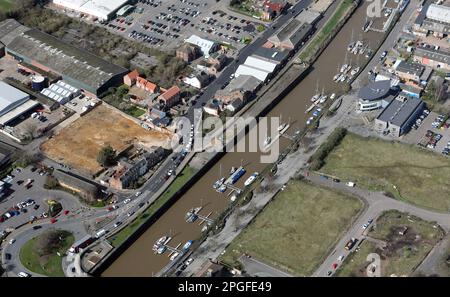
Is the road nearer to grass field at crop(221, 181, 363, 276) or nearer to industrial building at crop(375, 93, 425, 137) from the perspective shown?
grass field at crop(221, 181, 363, 276)

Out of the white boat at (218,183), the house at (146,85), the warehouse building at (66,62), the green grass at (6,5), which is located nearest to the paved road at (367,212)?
the white boat at (218,183)

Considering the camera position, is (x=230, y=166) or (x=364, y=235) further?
(x=230, y=166)

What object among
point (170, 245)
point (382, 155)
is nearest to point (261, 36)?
point (382, 155)

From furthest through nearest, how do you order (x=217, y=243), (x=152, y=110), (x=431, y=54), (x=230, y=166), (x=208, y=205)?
(x=431, y=54), (x=152, y=110), (x=230, y=166), (x=208, y=205), (x=217, y=243)

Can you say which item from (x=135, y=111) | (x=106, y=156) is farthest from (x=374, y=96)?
(x=106, y=156)

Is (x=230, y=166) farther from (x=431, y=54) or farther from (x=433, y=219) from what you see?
(x=431, y=54)

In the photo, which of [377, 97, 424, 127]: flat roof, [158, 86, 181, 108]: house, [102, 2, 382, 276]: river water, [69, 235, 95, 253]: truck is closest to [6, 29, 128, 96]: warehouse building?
[158, 86, 181, 108]: house
